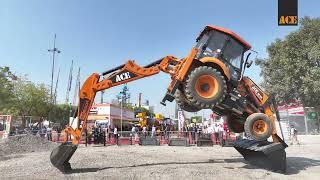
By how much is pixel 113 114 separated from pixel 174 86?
35228 mm

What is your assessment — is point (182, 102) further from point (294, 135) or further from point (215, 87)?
point (294, 135)

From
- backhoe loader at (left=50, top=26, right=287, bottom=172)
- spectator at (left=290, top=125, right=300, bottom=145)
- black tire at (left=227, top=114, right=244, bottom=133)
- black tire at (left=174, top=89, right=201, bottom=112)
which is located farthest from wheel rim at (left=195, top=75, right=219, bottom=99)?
spectator at (left=290, top=125, right=300, bottom=145)

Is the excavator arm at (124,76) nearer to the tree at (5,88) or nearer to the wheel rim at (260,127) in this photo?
the wheel rim at (260,127)

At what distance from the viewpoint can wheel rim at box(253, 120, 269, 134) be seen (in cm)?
1378

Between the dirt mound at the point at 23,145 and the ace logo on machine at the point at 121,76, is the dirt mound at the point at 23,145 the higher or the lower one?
the lower one

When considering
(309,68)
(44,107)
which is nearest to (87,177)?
(309,68)

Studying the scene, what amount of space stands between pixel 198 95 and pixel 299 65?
30591 millimetres

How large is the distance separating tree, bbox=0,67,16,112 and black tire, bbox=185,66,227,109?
136ft

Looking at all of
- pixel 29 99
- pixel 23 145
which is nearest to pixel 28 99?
pixel 29 99

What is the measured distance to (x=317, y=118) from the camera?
4312 centimetres

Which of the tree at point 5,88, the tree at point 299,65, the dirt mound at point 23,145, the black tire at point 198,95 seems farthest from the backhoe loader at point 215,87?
the tree at point 5,88

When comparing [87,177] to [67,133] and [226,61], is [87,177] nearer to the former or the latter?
[67,133]

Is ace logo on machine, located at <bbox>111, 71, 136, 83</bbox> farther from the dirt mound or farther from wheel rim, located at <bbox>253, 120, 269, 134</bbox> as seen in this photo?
the dirt mound

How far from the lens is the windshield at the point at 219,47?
45.7 feet
